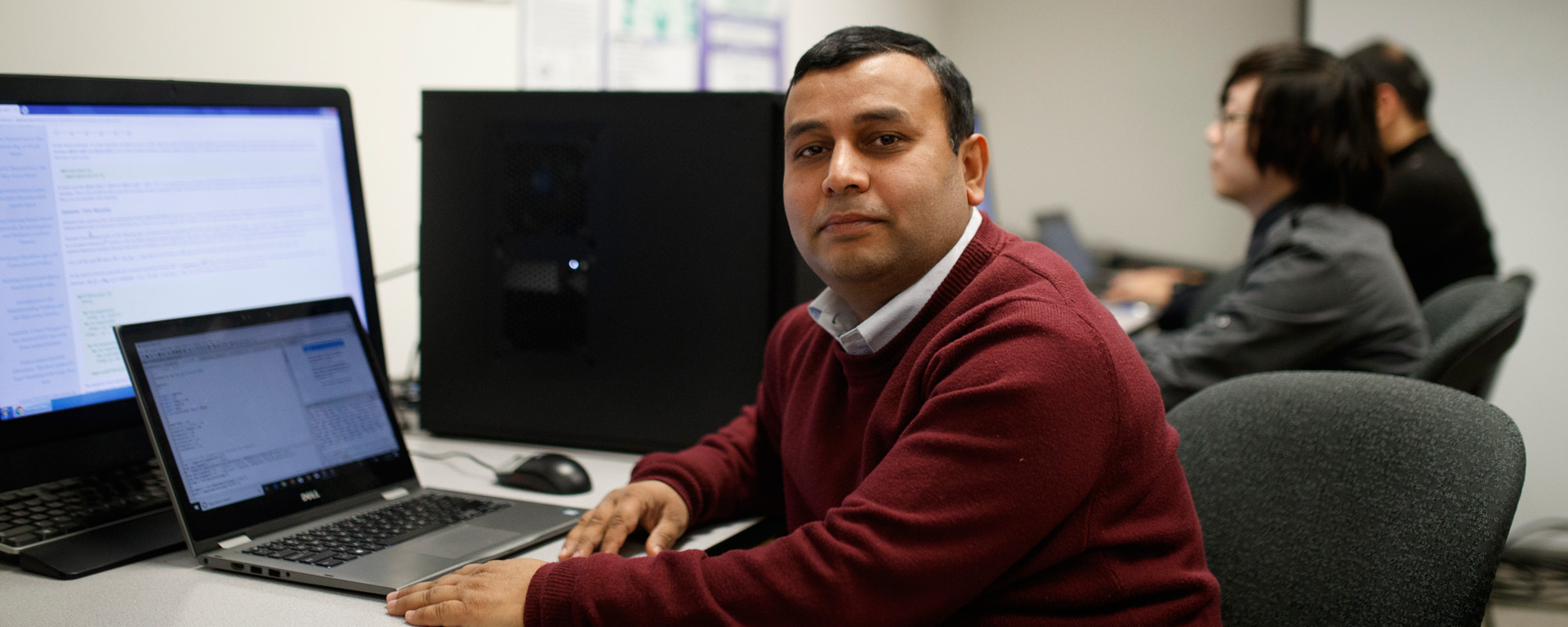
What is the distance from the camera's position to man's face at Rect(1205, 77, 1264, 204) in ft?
6.40

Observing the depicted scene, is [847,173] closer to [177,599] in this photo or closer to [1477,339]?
[177,599]

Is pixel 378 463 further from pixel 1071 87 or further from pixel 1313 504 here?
pixel 1071 87

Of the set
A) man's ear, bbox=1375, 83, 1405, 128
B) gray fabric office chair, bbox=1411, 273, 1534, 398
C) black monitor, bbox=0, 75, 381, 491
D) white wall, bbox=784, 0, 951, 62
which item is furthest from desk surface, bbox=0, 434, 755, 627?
man's ear, bbox=1375, 83, 1405, 128

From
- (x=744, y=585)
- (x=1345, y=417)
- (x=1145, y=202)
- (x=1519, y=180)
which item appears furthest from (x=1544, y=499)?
(x=744, y=585)

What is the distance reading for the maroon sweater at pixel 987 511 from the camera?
2.37 feet

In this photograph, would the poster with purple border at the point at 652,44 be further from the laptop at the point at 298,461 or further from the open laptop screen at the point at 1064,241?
the open laptop screen at the point at 1064,241

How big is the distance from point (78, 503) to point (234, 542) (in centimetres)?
22

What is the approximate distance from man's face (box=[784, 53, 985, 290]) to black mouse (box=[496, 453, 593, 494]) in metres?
0.42

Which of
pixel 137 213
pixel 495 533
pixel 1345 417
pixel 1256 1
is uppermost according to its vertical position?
pixel 1256 1

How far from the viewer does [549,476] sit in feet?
3.78

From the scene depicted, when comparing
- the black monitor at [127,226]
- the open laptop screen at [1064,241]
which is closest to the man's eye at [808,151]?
the black monitor at [127,226]

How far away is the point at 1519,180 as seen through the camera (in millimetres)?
3281

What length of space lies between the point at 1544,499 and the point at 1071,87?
7.55 feet

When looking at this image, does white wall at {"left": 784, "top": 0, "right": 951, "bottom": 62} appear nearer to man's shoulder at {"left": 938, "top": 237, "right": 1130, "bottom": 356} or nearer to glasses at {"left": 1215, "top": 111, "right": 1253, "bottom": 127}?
glasses at {"left": 1215, "top": 111, "right": 1253, "bottom": 127}
